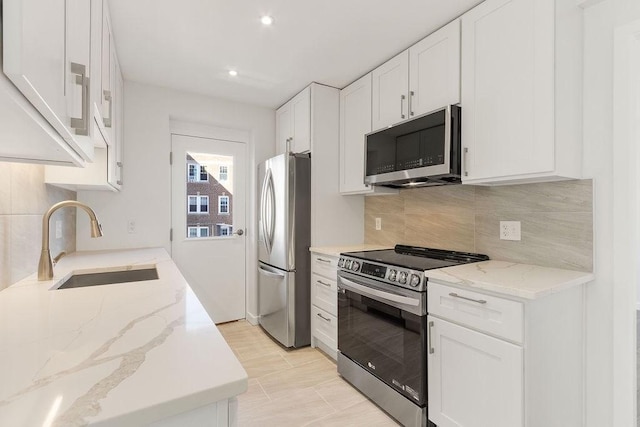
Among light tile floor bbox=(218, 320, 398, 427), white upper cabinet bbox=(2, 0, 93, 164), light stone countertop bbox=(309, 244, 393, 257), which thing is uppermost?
white upper cabinet bbox=(2, 0, 93, 164)

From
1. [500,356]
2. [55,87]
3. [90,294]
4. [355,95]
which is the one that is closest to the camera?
[55,87]

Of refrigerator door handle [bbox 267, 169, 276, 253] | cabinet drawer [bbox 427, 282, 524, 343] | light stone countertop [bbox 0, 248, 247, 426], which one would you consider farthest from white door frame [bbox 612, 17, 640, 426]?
refrigerator door handle [bbox 267, 169, 276, 253]

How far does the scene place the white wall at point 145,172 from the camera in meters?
2.80

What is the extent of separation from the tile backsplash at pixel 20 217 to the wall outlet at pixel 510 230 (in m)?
2.48

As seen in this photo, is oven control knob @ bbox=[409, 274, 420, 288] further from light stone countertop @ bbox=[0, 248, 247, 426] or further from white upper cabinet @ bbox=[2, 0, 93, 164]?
white upper cabinet @ bbox=[2, 0, 93, 164]

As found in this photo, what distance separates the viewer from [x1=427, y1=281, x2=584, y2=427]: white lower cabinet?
1.33 meters

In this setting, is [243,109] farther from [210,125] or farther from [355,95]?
[355,95]

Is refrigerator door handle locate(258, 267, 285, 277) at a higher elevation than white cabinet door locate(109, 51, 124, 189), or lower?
lower

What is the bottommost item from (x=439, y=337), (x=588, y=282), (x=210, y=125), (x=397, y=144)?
(x=439, y=337)

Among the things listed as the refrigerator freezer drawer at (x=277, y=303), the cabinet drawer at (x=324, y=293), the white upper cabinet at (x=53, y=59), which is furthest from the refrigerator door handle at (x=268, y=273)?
the white upper cabinet at (x=53, y=59)

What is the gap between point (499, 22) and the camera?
1.69m

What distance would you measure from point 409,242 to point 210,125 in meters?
2.41

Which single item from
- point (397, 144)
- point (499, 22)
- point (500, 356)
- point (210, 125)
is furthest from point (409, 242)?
point (210, 125)

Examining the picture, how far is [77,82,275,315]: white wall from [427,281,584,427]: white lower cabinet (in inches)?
102
